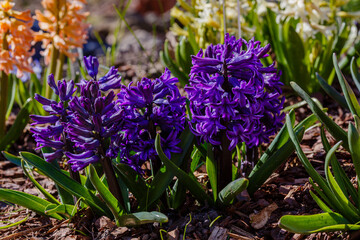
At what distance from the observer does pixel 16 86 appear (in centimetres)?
293

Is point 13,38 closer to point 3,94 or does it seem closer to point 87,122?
point 3,94

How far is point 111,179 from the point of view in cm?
153

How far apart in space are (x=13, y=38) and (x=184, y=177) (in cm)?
142

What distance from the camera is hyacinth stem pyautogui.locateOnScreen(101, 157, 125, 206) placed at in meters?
1.49

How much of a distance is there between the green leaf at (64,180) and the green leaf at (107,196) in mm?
105

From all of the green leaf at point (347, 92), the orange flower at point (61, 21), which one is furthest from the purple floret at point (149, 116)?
the orange flower at point (61, 21)

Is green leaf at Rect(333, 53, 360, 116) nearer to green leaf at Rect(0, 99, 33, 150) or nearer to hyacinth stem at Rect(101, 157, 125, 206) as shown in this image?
hyacinth stem at Rect(101, 157, 125, 206)

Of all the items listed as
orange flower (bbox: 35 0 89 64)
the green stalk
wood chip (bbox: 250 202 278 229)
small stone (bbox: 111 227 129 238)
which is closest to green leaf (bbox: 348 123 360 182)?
wood chip (bbox: 250 202 278 229)

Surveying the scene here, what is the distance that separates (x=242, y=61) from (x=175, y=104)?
281mm

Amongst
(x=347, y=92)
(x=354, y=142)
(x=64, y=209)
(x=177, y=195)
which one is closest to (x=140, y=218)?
(x=177, y=195)

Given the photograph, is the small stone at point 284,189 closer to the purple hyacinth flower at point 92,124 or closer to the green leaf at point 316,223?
the green leaf at point 316,223

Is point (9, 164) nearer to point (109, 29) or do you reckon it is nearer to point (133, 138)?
point (133, 138)

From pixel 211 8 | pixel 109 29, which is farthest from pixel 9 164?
pixel 109 29

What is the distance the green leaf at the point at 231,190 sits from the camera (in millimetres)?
1414
